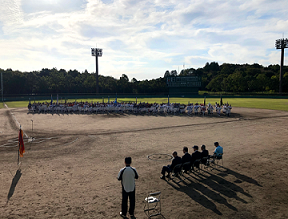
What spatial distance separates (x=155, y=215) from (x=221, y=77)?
111 m

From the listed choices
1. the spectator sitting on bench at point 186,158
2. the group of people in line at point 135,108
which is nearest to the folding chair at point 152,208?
the spectator sitting on bench at point 186,158

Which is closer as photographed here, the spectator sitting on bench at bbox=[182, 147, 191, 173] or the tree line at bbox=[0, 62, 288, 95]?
the spectator sitting on bench at bbox=[182, 147, 191, 173]

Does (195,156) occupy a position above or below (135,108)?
below

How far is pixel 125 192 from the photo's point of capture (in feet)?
21.6

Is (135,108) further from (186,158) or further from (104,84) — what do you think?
(104,84)

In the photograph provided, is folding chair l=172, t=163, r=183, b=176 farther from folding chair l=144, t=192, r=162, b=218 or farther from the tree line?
the tree line

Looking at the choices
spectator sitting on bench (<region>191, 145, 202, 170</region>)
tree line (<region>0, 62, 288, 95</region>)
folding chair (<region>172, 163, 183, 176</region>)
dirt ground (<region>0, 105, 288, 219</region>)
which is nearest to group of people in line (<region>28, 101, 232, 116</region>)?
dirt ground (<region>0, 105, 288, 219</region>)

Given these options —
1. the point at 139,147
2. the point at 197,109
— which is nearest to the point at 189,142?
the point at 139,147

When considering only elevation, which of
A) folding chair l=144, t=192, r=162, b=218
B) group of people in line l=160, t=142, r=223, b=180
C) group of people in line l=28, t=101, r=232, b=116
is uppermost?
group of people in line l=28, t=101, r=232, b=116

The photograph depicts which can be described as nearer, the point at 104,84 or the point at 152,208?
the point at 152,208

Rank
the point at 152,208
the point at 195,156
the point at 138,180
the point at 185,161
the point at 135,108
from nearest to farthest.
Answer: the point at 152,208 < the point at 138,180 < the point at 185,161 < the point at 195,156 < the point at 135,108

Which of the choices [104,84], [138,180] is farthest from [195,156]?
[104,84]

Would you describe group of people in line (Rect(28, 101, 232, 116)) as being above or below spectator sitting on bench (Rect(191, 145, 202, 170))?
above

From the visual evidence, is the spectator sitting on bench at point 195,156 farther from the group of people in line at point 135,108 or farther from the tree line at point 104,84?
the tree line at point 104,84
